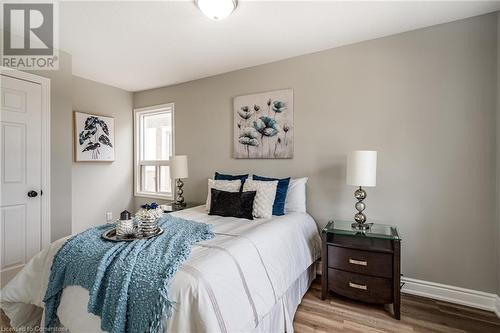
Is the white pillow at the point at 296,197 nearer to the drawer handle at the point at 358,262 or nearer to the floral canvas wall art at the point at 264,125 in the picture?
the floral canvas wall art at the point at 264,125

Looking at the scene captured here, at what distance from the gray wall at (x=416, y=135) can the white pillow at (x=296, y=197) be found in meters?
0.15

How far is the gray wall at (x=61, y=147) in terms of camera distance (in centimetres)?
295

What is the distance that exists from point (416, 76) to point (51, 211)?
13.4 ft

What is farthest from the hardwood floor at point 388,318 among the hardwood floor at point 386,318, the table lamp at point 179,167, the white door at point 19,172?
the white door at point 19,172

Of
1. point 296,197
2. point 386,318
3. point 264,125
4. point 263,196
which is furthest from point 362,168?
point 264,125

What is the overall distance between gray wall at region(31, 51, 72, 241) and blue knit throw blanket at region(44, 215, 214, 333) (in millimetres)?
1662

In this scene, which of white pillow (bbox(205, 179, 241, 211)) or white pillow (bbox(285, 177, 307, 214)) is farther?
white pillow (bbox(205, 179, 241, 211))

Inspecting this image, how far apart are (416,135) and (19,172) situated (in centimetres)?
393

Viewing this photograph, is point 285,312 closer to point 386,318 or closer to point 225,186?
point 386,318

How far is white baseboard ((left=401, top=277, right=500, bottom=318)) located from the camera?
2129 mm

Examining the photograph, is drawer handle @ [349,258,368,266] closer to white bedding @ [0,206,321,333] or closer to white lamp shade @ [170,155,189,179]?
white bedding @ [0,206,321,333]

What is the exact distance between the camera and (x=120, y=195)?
420 centimetres

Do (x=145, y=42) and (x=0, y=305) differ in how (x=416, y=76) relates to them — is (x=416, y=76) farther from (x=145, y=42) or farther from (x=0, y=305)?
(x=0, y=305)

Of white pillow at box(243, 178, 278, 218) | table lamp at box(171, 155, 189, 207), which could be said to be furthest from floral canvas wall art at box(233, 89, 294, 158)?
table lamp at box(171, 155, 189, 207)
